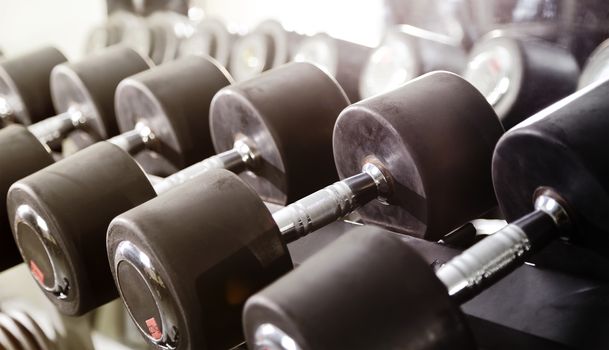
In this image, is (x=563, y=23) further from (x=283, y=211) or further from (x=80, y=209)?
(x=80, y=209)

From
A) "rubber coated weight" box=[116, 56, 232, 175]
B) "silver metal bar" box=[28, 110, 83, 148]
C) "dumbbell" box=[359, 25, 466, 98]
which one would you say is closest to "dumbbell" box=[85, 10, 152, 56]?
"silver metal bar" box=[28, 110, 83, 148]

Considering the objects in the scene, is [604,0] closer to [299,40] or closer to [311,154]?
[311,154]

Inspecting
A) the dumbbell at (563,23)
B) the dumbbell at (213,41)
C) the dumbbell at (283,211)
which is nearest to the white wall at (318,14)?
the dumbbell at (213,41)

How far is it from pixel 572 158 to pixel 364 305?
0.72 feet

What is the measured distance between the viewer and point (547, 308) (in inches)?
25.6

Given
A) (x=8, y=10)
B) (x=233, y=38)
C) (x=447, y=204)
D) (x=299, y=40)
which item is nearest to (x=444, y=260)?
(x=447, y=204)

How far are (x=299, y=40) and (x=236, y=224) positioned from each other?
0.65 m

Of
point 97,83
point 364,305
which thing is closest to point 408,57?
point 97,83

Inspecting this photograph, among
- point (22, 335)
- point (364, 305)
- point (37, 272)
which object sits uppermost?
point (364, 305)

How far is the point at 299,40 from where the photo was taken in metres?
1.25

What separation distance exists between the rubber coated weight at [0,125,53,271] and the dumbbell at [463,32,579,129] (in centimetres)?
57

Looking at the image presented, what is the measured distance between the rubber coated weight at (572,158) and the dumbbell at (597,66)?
17cm

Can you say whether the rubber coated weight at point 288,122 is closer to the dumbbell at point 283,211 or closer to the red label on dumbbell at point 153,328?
the dumbbell at point 283,211

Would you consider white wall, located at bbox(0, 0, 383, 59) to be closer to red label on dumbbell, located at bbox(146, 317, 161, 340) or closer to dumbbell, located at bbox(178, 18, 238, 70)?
dumbbell, located at bbox(178, 18, 238, 70)
